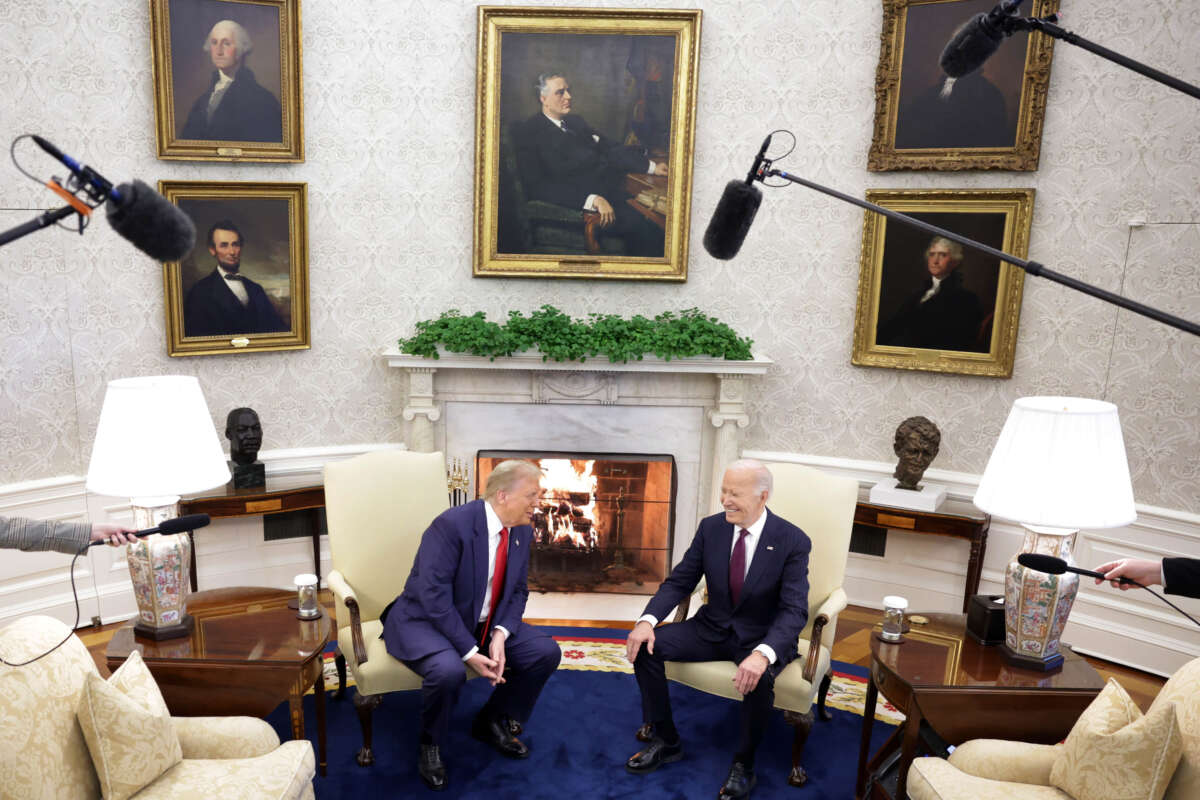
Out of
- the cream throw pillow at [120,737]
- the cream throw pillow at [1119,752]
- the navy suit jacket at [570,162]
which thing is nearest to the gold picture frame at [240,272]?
the navy suit jacket at [570,162]

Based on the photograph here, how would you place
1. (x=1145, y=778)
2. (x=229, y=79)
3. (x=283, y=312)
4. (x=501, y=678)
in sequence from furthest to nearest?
(x=283, y=312) < (x=229, y=79) < (x=501, y=678) < (x=1145, y=778)

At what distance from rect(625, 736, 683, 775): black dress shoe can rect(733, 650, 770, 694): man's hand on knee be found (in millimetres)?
555

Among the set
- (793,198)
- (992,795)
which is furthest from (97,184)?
(793,198)

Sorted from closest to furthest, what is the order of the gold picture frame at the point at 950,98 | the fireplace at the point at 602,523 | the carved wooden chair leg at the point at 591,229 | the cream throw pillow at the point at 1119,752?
the cream throw pillow at the point at 1119,752
the gold picture frame at the point at 950,98
the carved wooden chair leg at the point at 591,229
the fireplace at the point at 602,523

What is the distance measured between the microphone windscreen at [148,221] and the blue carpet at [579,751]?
259cm

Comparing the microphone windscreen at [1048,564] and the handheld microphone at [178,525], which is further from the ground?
the microphone windscreen at [1048,564]

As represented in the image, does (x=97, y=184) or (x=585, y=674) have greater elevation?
(x=97, y=184)

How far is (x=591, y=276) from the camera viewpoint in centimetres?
548

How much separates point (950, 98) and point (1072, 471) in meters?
2.76

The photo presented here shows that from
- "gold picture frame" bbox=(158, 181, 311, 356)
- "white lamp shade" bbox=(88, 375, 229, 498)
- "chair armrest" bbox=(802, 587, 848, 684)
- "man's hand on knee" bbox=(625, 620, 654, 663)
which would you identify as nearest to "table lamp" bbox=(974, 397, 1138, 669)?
"chair armrest" bbox=(802, 587, 848, 684)

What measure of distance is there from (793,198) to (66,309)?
14.2 ft

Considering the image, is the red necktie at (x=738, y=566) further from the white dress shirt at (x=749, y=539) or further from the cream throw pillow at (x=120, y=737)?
the cream throw pillow at (x=120, y=737)

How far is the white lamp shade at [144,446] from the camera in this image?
3.22 meters

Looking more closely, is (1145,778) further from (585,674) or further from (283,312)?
(283,312)
